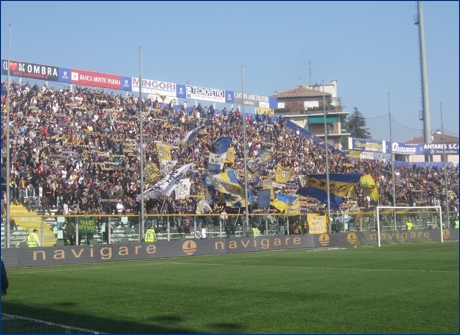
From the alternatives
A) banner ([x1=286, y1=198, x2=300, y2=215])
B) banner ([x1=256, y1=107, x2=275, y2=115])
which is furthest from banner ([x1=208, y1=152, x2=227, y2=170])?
banner ([x1=256, y1=107, x2=275, y2=115])

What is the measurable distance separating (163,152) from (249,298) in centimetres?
2688

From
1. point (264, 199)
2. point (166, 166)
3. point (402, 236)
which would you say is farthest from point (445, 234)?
point (166, 166)

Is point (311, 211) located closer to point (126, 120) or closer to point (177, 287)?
point (126, 120)

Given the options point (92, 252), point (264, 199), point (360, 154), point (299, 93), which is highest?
point (299, 93)

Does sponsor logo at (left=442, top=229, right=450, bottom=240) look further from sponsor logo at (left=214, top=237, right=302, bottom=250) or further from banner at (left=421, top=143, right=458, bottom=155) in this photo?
banner at (left=421, top=143, right=458, bottom=155)

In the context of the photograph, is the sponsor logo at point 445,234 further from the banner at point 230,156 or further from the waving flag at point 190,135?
the waving flag at point 190,135

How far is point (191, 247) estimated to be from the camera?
34062 mm

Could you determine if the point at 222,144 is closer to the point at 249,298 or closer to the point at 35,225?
the point at 35,225

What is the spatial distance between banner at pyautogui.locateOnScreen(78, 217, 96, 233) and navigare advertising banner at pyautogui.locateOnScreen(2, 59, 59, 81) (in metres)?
17.4

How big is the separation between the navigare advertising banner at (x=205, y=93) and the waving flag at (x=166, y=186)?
19267mm

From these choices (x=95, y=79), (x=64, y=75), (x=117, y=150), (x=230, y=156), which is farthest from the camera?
Answer: (x=95, y=79)

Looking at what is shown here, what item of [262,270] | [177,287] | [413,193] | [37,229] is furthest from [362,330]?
[413,193]

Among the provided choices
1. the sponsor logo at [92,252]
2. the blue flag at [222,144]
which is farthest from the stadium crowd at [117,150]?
the sponsor logo at [92,252]

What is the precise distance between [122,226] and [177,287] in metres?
15.5
